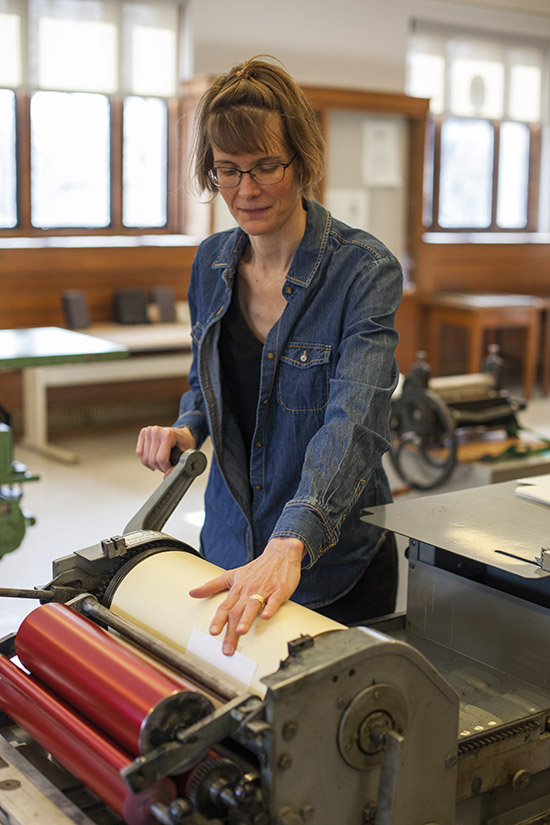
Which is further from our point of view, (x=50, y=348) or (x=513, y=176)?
(x=513, y=176)

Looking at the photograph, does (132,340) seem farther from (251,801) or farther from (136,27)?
(251,801)

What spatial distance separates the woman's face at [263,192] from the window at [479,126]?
6042 millimetres

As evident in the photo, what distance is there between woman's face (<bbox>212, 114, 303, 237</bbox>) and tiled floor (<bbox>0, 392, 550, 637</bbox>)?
152cm

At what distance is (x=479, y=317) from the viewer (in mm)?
6602

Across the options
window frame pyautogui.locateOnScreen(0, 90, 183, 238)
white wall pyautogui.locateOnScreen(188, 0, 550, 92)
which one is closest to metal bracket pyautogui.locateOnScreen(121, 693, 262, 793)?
window frame pyautogui.locateOnScreen(0, 90, 183, 238)

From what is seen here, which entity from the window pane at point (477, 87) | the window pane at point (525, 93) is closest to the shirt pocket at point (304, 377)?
the window pane at point (477, 87)

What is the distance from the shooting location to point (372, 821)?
3.24 ft

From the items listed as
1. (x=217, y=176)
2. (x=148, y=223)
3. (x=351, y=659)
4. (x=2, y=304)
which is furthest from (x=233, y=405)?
(x=148, y=223)

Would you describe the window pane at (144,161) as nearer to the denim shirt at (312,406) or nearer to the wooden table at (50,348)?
the wooden table at (50,348)

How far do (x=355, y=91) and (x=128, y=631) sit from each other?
5685mm

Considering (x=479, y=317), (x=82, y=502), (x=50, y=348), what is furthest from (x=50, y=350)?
(x=479, y=317)

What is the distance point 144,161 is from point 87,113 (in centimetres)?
46

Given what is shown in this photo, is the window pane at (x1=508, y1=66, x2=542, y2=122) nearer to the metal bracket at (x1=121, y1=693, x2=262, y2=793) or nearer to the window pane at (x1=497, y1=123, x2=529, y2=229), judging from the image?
the window pane at (x1=497, y1=123, x2=529, y2=229)

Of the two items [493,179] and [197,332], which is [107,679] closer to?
[197,332]
